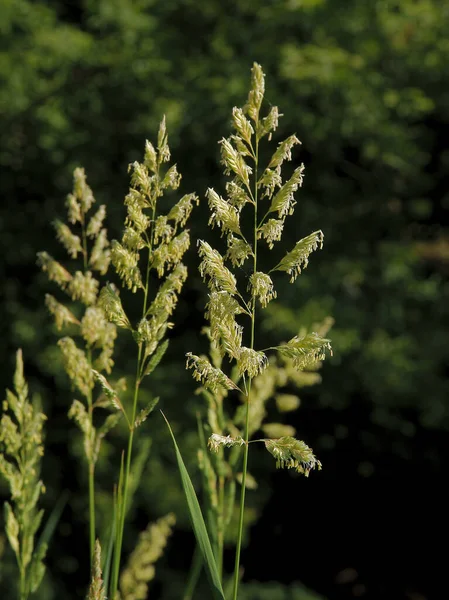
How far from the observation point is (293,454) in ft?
3.43

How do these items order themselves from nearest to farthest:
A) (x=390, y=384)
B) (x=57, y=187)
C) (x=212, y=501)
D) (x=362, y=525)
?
1. (x=212, y=501)
2. (x=390, y=384)
3. (x=57, y=187)
4. (x=362, y=525)

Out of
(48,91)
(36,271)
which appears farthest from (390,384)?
(48,91)

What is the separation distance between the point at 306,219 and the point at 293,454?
158 inches

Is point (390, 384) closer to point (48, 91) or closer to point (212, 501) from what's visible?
point (48, 91)

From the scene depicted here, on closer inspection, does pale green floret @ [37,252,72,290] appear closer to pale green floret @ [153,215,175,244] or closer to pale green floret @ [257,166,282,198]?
pale green floret @ [153,215,175,244]

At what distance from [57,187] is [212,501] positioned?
400 centimetres

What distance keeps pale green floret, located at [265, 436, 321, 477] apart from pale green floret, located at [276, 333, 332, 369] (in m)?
0.10

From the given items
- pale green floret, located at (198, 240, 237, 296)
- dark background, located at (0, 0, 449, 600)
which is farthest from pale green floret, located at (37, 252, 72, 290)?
dark background, located at (0, 0, 449, 600)

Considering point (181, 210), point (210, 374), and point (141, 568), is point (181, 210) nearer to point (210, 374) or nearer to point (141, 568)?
point (210, 374)

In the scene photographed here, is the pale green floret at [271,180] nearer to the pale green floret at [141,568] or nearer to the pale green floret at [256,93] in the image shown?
the pale green floret at [256,93]

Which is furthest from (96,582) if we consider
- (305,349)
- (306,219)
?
(306,219)

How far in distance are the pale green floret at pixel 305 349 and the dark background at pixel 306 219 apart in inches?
138

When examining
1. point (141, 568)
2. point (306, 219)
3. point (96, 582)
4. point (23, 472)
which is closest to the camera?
point (96, 582)

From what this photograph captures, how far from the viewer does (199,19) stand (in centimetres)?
506
